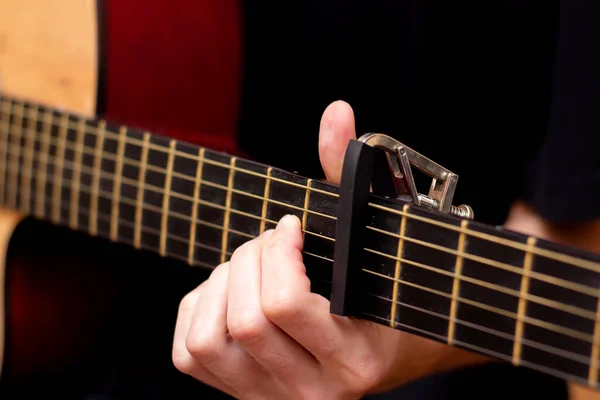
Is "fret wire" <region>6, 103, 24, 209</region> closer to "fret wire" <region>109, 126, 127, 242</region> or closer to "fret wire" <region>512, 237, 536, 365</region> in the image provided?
"fret wire" <region>109, 126, 127, 242</region>

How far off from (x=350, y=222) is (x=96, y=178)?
0.38 meters

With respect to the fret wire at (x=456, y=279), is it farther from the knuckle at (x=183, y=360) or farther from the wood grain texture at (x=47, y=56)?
the wood grain texture at (x=47, y=56)

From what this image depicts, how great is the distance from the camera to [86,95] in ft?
2.52

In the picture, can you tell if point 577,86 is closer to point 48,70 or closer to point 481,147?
point 481,147

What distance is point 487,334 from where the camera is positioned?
405 millimetres

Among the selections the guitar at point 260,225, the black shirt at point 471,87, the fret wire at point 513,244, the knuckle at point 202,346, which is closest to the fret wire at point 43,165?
the guitar at point 260,225

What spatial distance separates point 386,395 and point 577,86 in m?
0.42

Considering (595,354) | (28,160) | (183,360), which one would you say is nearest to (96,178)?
(28,160)

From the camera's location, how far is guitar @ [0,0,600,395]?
0.38 meters

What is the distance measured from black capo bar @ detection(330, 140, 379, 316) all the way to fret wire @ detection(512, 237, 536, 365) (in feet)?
0.33

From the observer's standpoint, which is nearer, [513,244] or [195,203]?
[513,244]

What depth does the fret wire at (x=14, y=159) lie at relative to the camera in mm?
794

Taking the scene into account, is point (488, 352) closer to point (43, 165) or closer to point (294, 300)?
point (294, 300)

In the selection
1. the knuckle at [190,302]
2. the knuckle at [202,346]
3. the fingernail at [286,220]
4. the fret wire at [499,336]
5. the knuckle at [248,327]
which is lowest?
the knuckle at [202,346]
